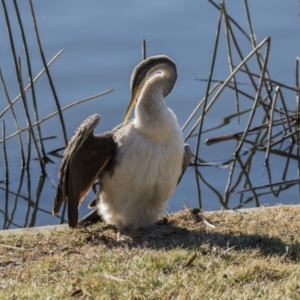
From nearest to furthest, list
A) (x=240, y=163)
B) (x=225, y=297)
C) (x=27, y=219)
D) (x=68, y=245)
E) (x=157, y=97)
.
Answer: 1. (x=225, y=297)
2. (x=68, y=245)
3. (x=157, y=97)
4. (x=27, y=219)
5. (x=240, y=163)

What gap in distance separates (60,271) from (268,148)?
4.51 metres

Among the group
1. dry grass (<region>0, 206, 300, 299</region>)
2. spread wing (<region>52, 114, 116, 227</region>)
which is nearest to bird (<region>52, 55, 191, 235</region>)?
spread wing (<region>52, 114, 116, 227</region>)

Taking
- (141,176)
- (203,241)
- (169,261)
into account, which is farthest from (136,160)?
(169,261)

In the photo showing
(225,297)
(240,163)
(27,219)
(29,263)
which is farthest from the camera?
(240,163)

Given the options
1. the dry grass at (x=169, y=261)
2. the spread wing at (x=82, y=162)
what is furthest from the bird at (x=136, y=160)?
the dry grass at (x=169, y=261)

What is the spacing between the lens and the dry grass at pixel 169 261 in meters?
4.71

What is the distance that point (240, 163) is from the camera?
9742 millimetres

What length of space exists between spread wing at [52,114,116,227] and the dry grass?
0.27 meters

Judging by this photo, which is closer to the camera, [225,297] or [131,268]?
[225,297]

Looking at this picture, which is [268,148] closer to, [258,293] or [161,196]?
[161,196]

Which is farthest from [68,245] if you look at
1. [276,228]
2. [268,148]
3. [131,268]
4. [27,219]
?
[268,148]

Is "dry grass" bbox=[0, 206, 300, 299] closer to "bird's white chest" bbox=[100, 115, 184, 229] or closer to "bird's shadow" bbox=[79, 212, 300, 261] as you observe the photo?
"bird's shadow" bbox=[79, 212, 300, 261]

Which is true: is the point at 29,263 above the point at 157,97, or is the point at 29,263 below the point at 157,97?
below

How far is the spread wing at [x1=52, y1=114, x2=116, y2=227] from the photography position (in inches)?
245
